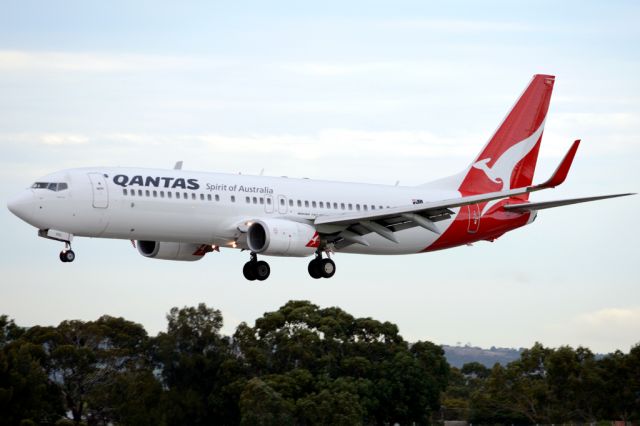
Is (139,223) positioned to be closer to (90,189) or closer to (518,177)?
(90,189)

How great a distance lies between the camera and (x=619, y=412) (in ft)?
381

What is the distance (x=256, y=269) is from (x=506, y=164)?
16535 millimetres

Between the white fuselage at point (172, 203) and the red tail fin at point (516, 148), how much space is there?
1008 centimetres

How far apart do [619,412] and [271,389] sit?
98.4ft

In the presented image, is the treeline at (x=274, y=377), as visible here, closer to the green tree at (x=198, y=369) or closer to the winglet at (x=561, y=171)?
the green tree at (x=198, y=369)

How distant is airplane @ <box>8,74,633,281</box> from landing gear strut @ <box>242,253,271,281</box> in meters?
0.05

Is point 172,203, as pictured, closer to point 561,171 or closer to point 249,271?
point 249,271

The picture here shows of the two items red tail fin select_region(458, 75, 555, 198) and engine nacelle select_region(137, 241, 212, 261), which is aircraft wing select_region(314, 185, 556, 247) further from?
red tail fin select_region(458, 75, 555, 198)

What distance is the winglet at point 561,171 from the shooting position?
2258 inches

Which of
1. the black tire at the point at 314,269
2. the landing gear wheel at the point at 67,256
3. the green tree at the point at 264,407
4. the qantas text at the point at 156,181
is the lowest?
the green tree at the point at 264,407

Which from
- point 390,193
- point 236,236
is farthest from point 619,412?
point 236,236

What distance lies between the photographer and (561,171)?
5759 centimetres

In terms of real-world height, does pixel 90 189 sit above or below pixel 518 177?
below

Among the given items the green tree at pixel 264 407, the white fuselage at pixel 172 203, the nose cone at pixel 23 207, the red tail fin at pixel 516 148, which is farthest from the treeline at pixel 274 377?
the nose cone at pixel 23 207
